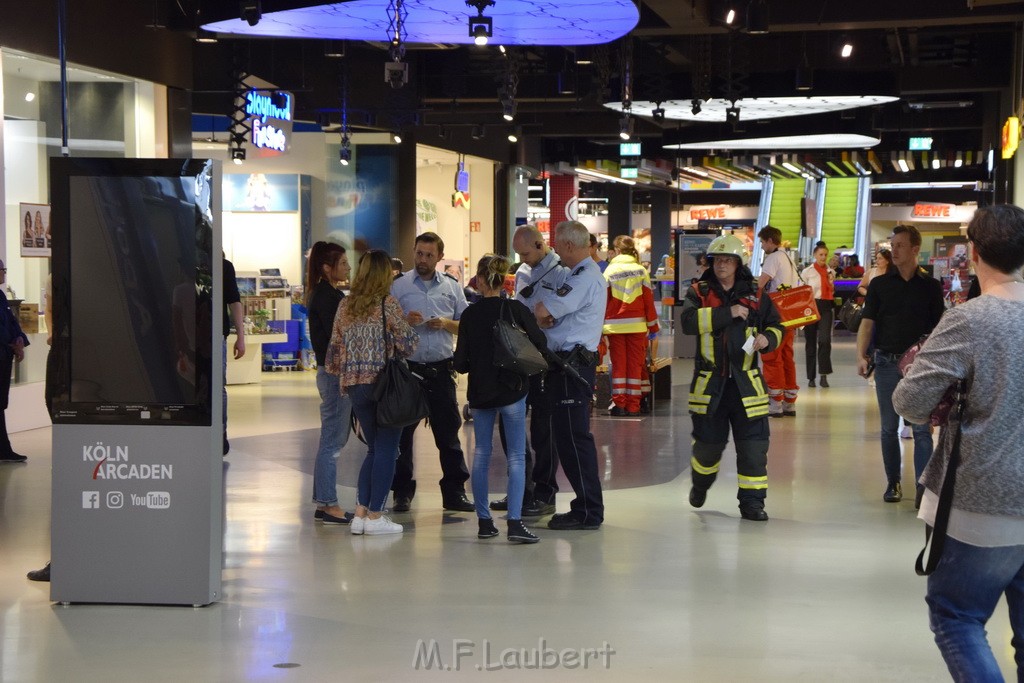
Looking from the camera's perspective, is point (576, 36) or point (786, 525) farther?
point (576, 36)

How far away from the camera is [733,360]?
650 cm

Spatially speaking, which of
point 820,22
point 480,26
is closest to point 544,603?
point 480,26

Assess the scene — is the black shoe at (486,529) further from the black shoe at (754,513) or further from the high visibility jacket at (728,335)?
the black shoe at (754,513)

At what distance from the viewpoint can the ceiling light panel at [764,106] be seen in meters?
17.4

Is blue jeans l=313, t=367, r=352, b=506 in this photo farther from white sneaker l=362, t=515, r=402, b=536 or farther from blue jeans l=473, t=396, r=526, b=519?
blue jeans l=473, t=396, r=526, b=519

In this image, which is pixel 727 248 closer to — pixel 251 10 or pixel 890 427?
pixel 890 427

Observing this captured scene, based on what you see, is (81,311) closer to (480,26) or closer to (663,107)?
(480,26)

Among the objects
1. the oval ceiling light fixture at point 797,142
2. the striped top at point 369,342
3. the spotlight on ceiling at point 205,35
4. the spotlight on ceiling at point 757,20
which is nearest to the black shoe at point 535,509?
the striped top at point 369,342

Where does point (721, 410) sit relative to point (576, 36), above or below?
below

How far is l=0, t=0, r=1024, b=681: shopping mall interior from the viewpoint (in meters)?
4.45

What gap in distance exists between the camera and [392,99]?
1783 centimetres

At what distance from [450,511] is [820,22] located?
8.50m

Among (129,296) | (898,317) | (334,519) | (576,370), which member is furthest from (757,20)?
(129,296)

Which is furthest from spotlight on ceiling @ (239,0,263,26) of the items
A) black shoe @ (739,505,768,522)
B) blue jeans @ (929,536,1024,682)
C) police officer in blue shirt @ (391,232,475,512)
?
blue jeans @ (929,536,1024,682)
